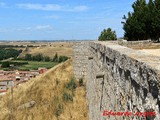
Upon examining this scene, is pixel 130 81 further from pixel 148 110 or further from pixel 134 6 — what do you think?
pixel 134 6

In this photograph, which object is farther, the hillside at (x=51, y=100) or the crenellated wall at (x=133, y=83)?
the hillside at (x=51, y=100)

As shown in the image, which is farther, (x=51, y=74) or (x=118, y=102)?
(x=51, y=74)

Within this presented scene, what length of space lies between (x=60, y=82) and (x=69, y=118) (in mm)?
5661

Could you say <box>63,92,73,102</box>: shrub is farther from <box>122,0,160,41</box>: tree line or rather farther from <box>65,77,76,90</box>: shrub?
<box>122,0,160,41</box>: tree line

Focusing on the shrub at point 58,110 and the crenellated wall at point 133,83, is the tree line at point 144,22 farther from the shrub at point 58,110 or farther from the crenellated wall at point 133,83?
the crenellated wall at point 133,83

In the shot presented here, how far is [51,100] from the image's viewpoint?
19125 mm

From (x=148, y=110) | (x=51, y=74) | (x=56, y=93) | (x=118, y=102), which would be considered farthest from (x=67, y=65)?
(x=148, y=110)

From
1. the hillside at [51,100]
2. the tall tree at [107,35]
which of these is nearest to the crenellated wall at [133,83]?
the hillside at [51,100]

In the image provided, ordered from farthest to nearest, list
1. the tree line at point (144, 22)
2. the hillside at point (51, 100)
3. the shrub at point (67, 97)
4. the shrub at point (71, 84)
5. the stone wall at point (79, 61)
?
the tree line at point (144, 22), the shrub at point (71, 84), the stone wall at point (79, 61), the shrub at point (67, 97), the hillside at point (51, 100)

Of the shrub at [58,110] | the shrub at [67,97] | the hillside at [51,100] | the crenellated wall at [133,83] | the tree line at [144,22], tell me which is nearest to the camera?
the crenellated wall at [133,83]

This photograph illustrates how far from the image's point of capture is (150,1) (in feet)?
98.6

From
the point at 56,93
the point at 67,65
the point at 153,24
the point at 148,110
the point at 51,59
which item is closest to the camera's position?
the point at 148,110

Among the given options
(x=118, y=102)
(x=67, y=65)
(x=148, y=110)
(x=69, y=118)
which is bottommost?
(x=69, y=118)

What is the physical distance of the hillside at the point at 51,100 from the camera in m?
16.2
